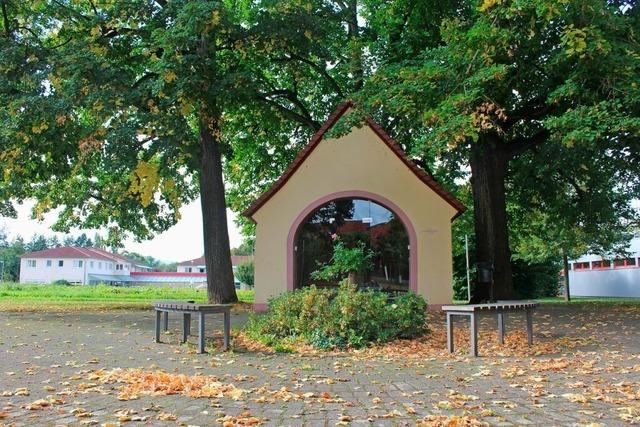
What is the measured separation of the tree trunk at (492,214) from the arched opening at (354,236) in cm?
268

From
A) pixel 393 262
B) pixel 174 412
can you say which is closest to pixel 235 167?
pixel 393 262

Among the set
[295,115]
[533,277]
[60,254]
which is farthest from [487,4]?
[60,254]

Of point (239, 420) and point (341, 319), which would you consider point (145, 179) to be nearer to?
point (341, 319)

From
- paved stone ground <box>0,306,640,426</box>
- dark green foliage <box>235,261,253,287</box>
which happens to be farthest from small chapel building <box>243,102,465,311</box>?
dark green foliage <box>235,261,253,287</box>

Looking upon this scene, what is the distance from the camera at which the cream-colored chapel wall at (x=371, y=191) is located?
15734 mm

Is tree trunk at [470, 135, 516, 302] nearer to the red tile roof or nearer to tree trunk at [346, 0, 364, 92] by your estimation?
tree trunk at [346, 0, 364, 92]

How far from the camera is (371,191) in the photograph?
621 inches

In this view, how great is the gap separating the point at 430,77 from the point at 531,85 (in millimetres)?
4656

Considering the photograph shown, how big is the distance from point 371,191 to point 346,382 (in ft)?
32.7

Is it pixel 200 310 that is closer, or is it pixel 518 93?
pixel 200 310

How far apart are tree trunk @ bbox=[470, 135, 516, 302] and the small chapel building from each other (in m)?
1.50

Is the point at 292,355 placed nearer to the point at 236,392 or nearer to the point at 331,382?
the point at 331,382

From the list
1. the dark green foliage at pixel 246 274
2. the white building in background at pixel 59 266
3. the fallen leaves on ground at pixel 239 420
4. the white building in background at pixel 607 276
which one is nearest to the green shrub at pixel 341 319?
the fallen leaves on ground at pixel 239 420

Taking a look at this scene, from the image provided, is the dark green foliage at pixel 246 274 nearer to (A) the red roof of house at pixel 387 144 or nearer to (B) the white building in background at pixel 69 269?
(B) the white building in background at pixel 69 269
